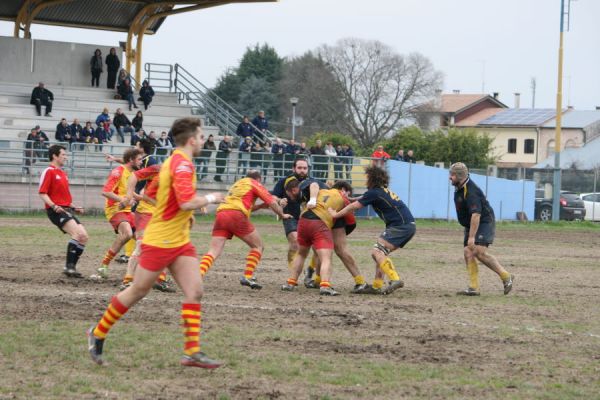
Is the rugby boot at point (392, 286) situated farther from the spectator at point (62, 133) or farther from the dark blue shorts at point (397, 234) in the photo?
the spectator at point (62, 133)

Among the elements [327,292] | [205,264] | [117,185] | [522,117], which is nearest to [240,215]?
[205,264]

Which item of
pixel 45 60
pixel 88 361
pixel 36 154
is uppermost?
pixel 45 60

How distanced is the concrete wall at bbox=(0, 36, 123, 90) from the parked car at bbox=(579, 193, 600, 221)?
21484 mm

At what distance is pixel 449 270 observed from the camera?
710 inches

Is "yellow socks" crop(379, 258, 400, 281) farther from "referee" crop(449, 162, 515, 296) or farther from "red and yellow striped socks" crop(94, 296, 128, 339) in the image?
"red and yellow striped socks" crop(94, 296, 128, 339)

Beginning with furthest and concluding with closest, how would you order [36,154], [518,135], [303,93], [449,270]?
[518,135] < [303,93] < [36,154] < [449,270]

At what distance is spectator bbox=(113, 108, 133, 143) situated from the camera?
36.9m

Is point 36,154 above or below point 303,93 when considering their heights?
below

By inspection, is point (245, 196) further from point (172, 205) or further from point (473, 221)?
point (172, 205)

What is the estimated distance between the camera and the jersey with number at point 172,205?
319 inches

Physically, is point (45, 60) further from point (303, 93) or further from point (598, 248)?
point (303, 93)

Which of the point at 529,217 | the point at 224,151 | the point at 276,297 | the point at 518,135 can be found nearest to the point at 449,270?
the point at 276,297

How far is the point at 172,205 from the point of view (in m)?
8.22

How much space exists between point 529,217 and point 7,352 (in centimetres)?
3748
